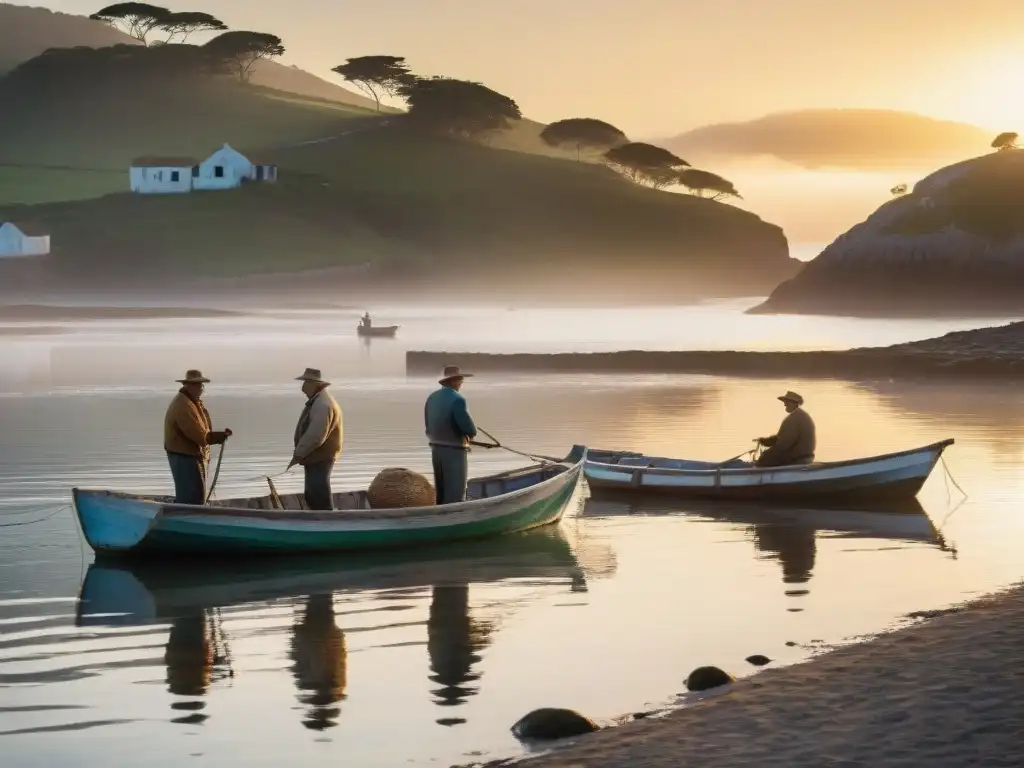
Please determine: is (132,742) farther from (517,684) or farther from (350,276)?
(350,276)

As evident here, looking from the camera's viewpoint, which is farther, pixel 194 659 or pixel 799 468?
pixel 799 468

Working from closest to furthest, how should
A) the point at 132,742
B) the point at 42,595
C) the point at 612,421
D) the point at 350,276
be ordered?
the point at 132,742 < the point at 42,595 < the point at 612,421 < the point at 350,276

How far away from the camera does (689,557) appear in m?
19.1

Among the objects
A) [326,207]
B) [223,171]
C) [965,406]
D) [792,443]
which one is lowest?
[965,406]

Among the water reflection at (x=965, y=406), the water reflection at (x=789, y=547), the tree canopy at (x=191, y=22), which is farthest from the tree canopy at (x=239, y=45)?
the water reflection at (x=789, y=547)

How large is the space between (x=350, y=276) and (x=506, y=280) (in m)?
21.3

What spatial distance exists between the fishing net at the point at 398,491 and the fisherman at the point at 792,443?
5.95 m

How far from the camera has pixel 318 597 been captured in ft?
→ 54.2

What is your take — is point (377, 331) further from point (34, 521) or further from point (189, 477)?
point (189, 477)

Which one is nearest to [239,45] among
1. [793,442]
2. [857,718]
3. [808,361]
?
[808,361]

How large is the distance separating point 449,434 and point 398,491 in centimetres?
100

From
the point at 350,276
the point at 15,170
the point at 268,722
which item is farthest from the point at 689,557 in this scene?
the point at 15,170

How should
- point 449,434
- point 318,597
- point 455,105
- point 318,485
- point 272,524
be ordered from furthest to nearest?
1. point 455,105
2. point 449,434
3. point 318,485
4. point 272,524
5. point 318,597

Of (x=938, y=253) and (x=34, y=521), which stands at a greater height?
(x=938, y=253)
